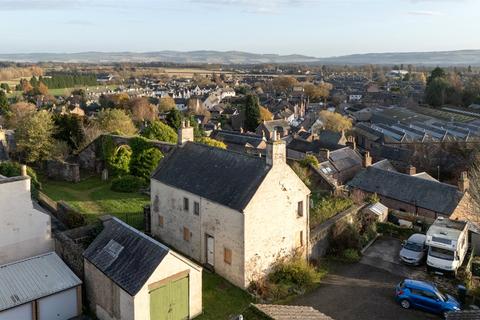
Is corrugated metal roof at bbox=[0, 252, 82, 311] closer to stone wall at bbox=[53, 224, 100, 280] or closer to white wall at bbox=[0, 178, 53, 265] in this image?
stone wall at bbox=[53, 224, 100, 280]

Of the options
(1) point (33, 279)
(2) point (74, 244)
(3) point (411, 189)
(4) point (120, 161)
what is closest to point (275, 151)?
(2) point (74, 244)

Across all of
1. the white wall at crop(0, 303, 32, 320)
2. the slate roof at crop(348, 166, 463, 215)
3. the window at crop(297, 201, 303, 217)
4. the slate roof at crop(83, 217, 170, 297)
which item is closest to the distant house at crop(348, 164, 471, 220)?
the slate roof at crop(348, 166, 463, 215)

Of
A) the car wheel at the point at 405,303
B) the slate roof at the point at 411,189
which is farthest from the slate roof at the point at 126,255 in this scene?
the slate roof at the point at 411,189

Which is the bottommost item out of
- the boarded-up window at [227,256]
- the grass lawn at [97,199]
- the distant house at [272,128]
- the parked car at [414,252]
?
the parked car at [414,252]

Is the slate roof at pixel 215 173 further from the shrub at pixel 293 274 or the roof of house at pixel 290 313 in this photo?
the roof of house at pixel 290 313

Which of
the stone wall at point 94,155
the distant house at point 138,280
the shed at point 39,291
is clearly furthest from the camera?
the stone wall at point 94,155

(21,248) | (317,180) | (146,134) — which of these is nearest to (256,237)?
(21,248)

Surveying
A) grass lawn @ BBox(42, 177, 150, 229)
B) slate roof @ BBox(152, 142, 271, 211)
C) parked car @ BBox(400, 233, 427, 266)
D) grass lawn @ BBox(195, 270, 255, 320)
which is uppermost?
slate roof @ BBox(152, 142, 271, 211)
